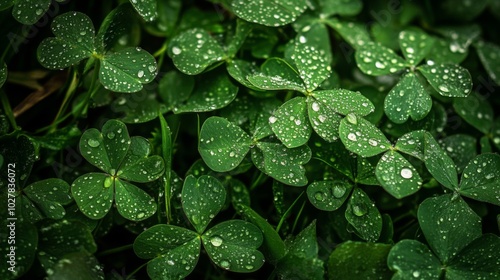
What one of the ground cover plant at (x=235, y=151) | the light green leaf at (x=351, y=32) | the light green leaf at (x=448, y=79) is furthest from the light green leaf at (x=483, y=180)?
the light green leaf at (x=351, y=32)

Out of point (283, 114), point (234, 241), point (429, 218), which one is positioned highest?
point (283, 114)

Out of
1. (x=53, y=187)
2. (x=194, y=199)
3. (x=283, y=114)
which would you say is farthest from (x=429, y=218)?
(x=53, y=187)

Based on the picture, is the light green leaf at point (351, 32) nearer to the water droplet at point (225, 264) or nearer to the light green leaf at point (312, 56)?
the light green leaf at point (312, 56)

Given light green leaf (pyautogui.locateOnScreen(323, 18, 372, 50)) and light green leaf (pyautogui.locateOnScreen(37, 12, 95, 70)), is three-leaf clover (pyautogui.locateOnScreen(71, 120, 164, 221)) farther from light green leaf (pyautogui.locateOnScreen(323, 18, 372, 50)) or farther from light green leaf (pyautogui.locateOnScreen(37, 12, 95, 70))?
light green leaf (pyautogui.locateOnScreen(323, 18, 372, 50))

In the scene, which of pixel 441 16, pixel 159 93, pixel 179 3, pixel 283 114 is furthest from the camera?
pixel 441 16

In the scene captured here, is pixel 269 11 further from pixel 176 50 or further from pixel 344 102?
pixel 344 102

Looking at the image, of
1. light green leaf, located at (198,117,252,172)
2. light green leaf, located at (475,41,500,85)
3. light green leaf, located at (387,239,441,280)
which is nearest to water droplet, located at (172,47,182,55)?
light green leaf, located at (198,117,252,172)

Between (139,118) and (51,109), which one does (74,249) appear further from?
(51,109)
